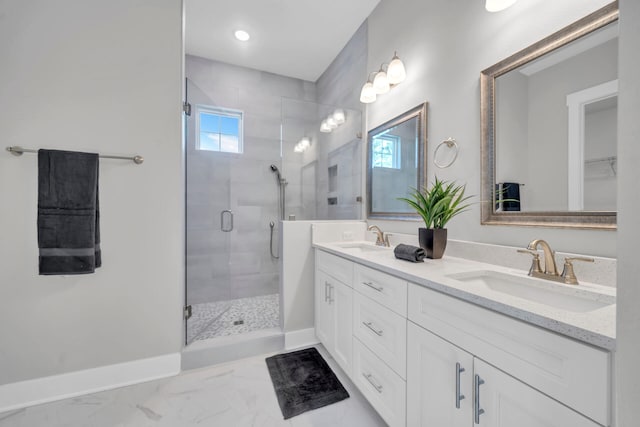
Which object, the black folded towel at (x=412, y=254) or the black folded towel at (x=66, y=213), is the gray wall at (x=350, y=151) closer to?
the black folded towel at (x=412, y=254)

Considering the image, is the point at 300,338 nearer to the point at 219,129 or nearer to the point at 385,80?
the point at 385,80

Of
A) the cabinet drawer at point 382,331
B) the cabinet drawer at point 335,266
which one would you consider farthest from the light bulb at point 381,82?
the cabinet drawer at point 382,331

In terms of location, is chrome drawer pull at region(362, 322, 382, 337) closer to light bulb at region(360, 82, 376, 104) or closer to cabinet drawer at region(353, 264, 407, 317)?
cabinet drawer at region(353, 264, 407, 317)

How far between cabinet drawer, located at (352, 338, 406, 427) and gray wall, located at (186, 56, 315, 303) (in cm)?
168

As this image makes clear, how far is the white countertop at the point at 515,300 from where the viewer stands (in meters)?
0.54

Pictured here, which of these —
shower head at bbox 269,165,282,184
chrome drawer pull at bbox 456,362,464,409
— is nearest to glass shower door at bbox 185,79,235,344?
shower head at bbox 269,165,282,184

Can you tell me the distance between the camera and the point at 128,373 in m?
1.62

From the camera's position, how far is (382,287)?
1.22 m

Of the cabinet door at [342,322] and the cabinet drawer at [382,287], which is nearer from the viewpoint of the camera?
the cabinet drawer at [382,287]

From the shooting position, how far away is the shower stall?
7.82 ft

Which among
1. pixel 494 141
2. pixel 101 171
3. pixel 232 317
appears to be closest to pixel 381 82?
pixel 494 141

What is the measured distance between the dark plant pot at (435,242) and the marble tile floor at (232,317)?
146cm

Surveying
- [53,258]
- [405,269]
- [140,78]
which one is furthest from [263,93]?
[405,269]

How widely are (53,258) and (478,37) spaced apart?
8.85 ft
